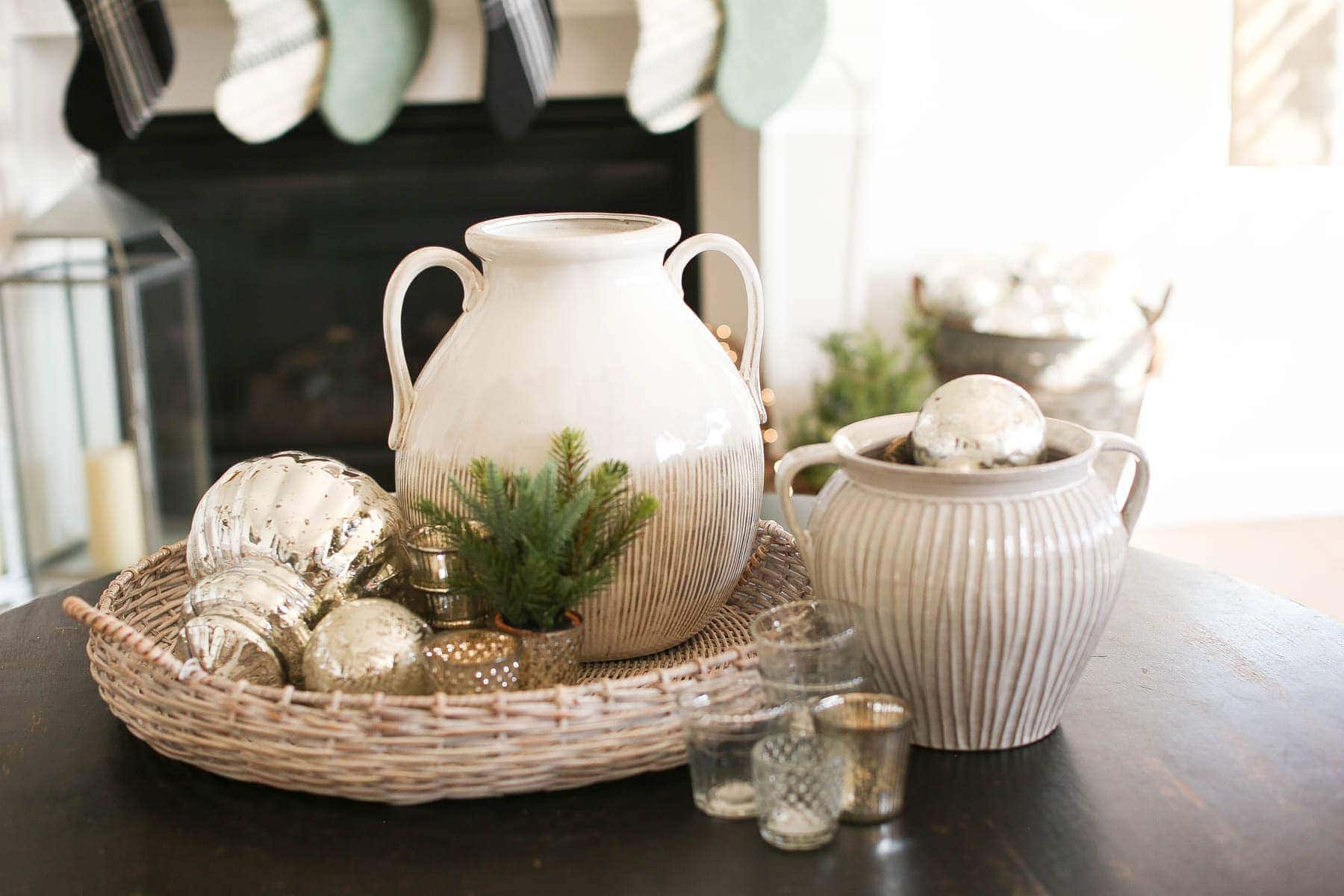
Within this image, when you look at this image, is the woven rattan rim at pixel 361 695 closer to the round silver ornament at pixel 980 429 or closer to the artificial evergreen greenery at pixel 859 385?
the round silver ornament at pixel 980 429

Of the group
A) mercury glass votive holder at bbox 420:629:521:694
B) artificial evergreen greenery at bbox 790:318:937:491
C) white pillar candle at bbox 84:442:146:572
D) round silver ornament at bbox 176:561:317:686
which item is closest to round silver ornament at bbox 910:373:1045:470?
mercury glass votive holder at bbox 420:629:521:694

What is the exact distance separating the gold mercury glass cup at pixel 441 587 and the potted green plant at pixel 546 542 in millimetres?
12

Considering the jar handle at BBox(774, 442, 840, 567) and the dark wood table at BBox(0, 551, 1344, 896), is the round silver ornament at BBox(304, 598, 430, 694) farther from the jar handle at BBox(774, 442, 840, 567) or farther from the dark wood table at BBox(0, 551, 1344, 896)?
the jar handle at BBox(774, 442, 840, 567)

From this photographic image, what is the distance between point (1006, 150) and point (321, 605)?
5.94ft

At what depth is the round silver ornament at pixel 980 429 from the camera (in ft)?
2.05

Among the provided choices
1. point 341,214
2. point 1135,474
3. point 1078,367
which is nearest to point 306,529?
point 1135,474

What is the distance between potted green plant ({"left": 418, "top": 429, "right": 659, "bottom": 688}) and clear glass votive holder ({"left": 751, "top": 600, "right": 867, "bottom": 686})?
9 cm

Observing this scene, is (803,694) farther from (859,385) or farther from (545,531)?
(859,385)

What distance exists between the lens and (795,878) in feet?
1.75

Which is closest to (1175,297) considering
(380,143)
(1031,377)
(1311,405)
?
(1311,405)

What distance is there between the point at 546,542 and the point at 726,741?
134mm

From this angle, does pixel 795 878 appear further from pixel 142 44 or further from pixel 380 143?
pixel 380 143

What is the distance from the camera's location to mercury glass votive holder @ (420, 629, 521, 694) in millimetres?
615

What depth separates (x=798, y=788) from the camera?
0.55 m
